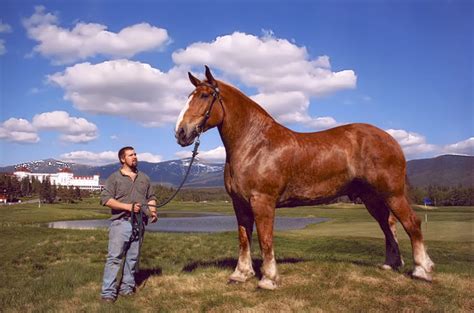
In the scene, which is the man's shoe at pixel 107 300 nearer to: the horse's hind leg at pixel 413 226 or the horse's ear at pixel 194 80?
the horse's ear at pixel 194 80

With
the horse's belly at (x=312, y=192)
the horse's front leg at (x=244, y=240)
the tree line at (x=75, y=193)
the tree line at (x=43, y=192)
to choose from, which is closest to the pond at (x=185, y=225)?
the horse's front leg at (x=244, y=240)

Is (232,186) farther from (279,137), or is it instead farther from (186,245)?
(186,245)

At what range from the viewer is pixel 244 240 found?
6953 mm

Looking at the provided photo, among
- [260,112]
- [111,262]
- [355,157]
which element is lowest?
[111,262]

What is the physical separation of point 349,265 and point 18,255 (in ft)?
35.0

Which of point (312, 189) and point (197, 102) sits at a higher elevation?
point (197, 102)

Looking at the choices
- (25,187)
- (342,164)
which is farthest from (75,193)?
(342,164)

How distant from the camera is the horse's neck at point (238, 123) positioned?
657 cm

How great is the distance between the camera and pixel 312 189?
6648 mm

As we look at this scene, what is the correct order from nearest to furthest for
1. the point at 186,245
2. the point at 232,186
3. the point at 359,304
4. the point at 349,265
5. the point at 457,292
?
1. the point at 359,304
2. the point at 457,292
3. the point at 232,186
4. the point at 349,265
5. the point at 186,245

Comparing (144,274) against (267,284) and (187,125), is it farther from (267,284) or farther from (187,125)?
(187,125)

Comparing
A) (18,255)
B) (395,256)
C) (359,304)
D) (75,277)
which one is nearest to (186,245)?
(18,255)

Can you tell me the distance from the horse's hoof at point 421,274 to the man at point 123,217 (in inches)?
182

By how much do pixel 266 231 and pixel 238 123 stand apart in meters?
1.86
